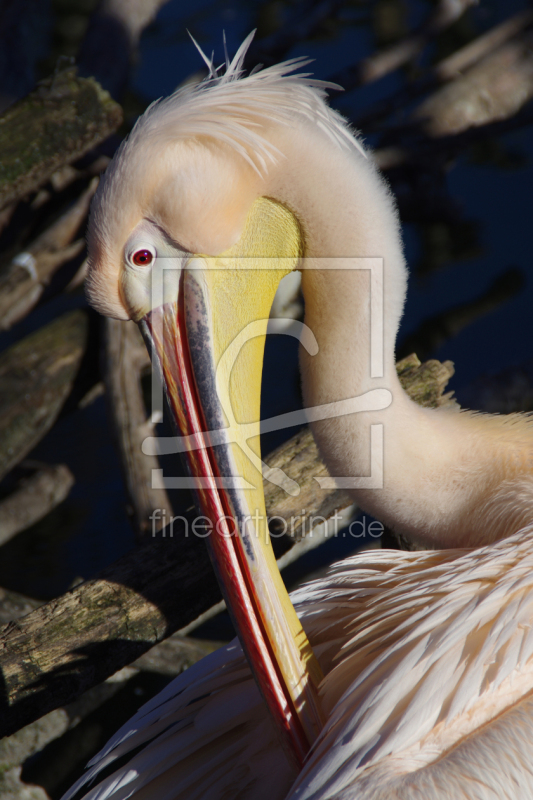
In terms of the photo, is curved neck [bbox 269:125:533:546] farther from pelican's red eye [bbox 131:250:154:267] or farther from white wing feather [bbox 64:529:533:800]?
pelican's red eye [bbox 131:250:154:267]

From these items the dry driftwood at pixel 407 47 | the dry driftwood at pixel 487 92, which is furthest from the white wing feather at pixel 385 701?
the dry driftwood at pixel 407 47

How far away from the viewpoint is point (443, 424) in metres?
1.87

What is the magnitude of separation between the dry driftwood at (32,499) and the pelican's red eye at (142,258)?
7.18 ft

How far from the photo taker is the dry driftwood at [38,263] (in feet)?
11.6

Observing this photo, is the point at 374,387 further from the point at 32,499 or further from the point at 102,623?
the point at 32,499

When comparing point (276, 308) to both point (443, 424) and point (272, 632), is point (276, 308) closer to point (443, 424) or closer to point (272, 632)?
point (443, 424)

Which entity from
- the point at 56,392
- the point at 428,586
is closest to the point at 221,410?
the point at 428,586

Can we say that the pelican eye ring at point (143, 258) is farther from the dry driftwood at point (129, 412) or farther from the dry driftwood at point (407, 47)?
the dry driftwood at point (407, 47)

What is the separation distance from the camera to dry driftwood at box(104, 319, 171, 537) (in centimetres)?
309

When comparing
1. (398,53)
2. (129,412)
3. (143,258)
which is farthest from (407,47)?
(143,258)

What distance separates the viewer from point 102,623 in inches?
75.3

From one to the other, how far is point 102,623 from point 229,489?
590 millimetres

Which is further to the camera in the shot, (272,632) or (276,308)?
(276,308)

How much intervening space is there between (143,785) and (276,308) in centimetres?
Answer: 304
